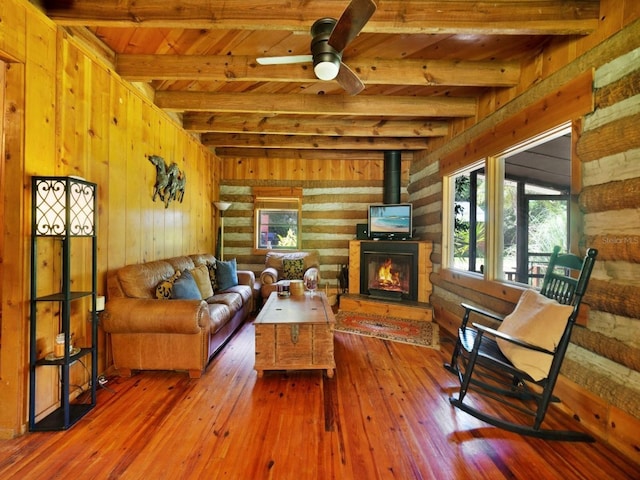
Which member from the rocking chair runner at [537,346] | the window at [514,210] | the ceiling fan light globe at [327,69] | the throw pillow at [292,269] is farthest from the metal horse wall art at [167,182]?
the window at [514,210]

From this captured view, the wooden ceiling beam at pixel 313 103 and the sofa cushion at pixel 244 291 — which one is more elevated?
the wooden ceiling beam at pixel 313 103

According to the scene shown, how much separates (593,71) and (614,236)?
111 centimetres

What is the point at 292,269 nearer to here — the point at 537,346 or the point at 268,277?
the point at 268,277

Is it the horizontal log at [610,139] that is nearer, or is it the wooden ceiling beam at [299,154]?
the horizontal log at [610,139]

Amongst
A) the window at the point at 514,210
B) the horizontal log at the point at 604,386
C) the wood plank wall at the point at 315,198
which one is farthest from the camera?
the wood plank wall at the point at 315,198

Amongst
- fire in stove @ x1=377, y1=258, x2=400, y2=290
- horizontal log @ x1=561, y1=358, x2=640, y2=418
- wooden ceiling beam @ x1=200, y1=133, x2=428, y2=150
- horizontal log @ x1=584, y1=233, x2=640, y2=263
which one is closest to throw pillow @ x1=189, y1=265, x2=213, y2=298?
wooden ceiling beam @ x1=200, y1=133, x2=428, y2=150

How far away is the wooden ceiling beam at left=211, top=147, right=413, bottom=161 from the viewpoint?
17.1ft

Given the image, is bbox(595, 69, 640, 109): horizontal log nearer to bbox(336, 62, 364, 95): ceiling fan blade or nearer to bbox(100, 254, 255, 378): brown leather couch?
bbox(336, 62, 364, 95): ceiling fan blade

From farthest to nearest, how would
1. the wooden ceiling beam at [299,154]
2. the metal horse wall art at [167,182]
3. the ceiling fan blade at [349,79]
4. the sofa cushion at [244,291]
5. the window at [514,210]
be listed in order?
the wooden ceiling beam at [299,154]
the sofa cushion at [244,291]
the metal horse wall art at [167,182]
the window at [514,210]
the ceiling fan blade at [349,79]

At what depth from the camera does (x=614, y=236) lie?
179 centimetres

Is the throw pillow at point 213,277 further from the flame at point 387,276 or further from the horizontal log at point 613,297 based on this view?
the horizontal log at point 613,297

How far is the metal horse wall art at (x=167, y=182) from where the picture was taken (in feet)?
11.0

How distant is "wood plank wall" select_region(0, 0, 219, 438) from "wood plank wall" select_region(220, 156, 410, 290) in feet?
6.77

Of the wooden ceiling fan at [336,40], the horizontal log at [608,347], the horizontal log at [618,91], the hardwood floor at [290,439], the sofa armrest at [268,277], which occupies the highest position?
the wooden ceiling fan at [336,40]
